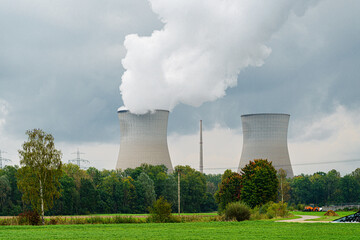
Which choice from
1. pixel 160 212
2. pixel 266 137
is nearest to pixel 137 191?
pixel 266 137

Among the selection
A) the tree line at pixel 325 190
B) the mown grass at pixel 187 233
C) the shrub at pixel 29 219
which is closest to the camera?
the mown grass at pixel 187 233

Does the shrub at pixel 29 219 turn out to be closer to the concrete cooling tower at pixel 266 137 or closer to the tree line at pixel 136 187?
the tree line at pixel 136 187

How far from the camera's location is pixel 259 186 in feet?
146

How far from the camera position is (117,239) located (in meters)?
18.1

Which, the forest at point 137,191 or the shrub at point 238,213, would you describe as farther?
the forest at point 137,191

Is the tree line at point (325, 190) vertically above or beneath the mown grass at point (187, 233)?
above

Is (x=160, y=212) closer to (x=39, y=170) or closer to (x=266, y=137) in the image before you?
(x=39, y=170)

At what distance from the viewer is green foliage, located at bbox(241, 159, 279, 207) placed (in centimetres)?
4431

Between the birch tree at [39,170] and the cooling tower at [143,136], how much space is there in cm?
2216

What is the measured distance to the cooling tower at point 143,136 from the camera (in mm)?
53875

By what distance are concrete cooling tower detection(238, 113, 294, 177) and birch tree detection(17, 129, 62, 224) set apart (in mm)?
30738

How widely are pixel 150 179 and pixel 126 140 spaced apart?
37.0 ft

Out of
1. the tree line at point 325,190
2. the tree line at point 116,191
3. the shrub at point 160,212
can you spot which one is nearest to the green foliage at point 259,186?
the shrub at point 160,212

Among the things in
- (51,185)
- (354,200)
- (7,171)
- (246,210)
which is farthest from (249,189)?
(354,200)
